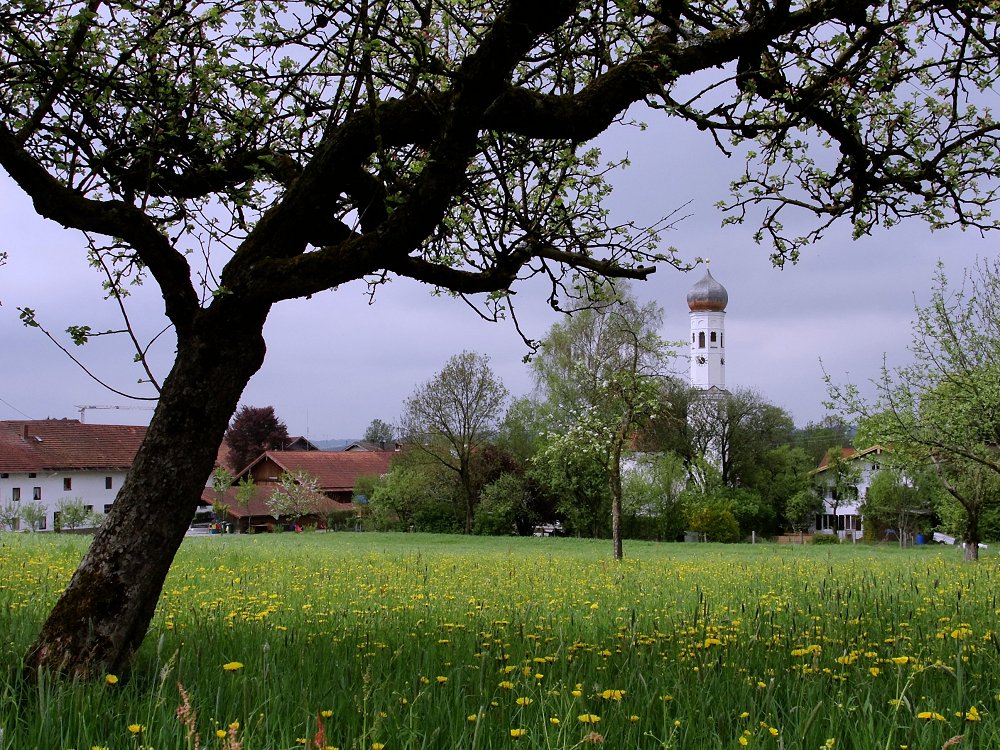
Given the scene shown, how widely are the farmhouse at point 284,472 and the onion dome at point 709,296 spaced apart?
4532cm

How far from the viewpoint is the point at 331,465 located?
8100cm

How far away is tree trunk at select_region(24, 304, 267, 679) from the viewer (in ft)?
15.4

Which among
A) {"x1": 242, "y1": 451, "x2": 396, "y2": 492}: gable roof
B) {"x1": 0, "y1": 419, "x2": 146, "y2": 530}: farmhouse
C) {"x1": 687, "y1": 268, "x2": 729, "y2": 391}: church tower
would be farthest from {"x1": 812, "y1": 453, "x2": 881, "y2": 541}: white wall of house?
{"x1": 0, "y1": 419, "x2": 146, "y2": 530}: farmhouse

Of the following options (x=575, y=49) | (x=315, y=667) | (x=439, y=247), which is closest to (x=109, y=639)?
(x=315, y=667)

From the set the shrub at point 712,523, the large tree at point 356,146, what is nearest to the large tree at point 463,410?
the shrub at point 712,523

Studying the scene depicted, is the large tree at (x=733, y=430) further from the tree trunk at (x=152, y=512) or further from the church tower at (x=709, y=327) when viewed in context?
the tree trunk at (x=152, y=512)

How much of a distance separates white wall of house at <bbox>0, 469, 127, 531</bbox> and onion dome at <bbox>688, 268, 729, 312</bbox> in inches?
2658

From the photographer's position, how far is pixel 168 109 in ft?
20.6

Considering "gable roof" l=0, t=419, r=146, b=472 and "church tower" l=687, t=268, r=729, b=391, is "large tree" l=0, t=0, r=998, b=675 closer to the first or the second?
"gable roof" l=0, t=419, r=146, b=472

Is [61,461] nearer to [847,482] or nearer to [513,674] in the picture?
[847,482]

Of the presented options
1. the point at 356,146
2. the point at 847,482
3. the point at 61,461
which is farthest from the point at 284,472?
the point at 356,146

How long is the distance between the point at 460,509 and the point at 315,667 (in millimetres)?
50442

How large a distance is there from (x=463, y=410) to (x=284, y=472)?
88.1 ft

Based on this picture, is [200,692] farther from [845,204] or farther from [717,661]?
[845,204]
